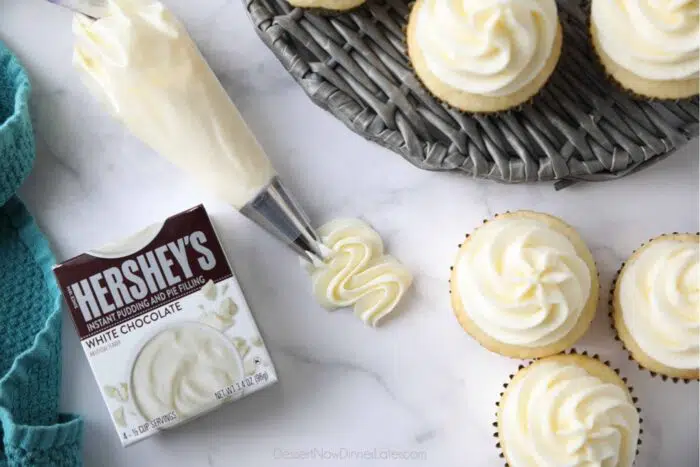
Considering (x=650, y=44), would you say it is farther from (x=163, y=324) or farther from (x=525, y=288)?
(x=163, y=324)

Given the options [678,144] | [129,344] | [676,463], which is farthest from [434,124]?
[676,463]

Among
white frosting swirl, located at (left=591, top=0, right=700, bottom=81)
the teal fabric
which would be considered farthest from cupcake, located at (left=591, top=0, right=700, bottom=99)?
the teal fabric

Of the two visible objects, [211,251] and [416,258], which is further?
[416,258]

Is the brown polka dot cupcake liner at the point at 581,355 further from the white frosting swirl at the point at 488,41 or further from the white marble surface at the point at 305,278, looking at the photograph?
the white frosting swirl at the point at 488,41

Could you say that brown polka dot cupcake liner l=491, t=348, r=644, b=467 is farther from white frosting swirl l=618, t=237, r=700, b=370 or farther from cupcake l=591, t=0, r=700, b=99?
cupcake l=591, t=0, r=700, b=99

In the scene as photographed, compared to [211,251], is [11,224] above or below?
above

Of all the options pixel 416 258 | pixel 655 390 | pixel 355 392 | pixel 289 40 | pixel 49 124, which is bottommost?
pixel 655 390

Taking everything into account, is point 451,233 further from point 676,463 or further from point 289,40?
point 676,463
